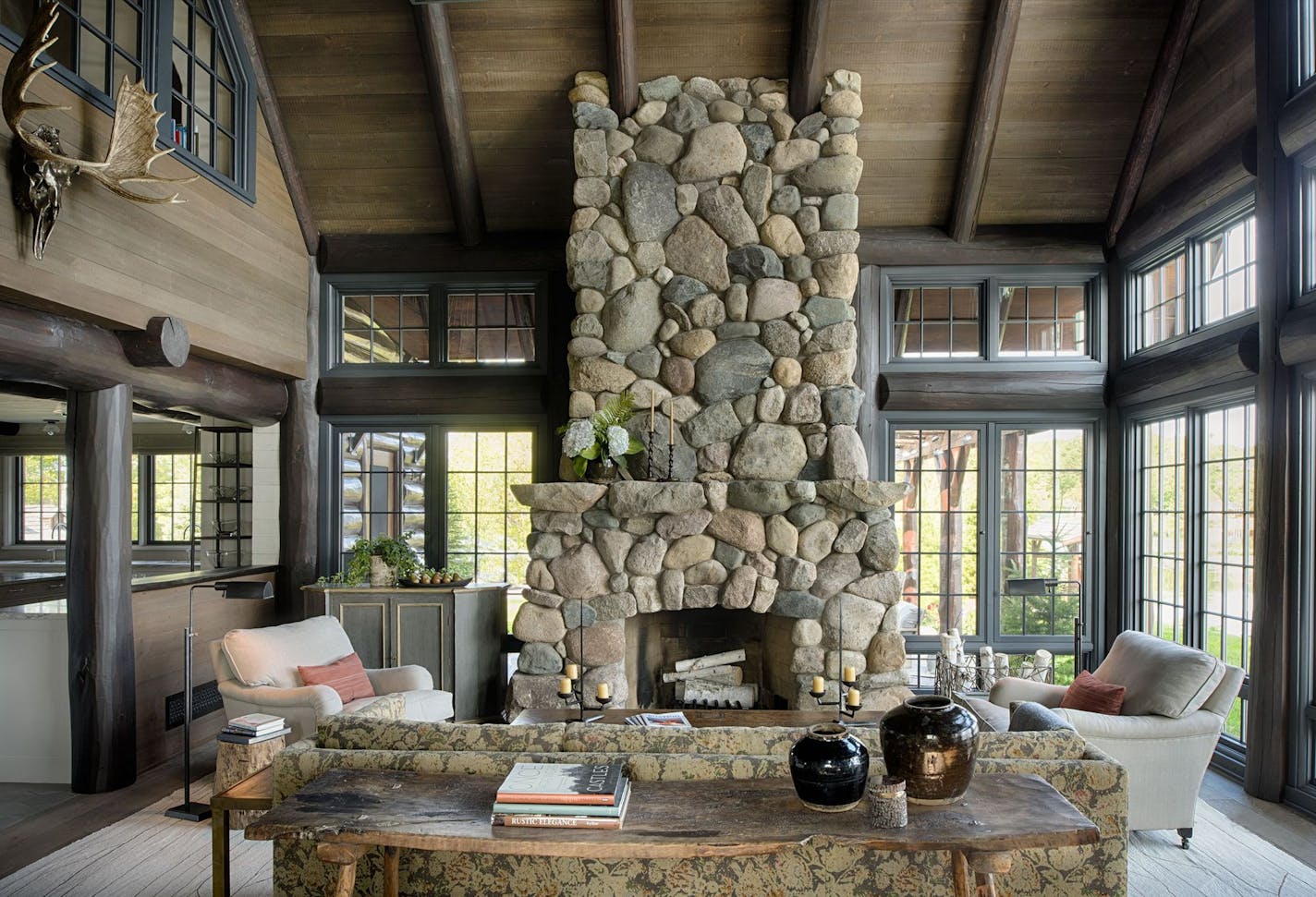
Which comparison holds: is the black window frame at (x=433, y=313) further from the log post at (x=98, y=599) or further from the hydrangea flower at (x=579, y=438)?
the log post at (x=98, y=599)

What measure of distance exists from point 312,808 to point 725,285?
4.19m

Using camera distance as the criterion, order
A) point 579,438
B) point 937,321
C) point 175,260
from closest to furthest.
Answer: point 175,260, point 579,438, point 937,321

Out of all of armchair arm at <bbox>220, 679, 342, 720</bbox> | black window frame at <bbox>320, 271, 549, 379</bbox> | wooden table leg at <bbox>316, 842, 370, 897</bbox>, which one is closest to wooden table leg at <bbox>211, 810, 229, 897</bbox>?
wooden table leg at <bbox>316, 842, 370, 897</bbox>

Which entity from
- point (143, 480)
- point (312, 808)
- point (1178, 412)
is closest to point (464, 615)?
point (312, 808)

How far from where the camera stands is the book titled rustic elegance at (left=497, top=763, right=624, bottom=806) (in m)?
2.26

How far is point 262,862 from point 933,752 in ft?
9.71

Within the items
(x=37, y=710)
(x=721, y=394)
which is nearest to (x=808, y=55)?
(x=721, y=394)

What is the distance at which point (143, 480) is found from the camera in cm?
1056

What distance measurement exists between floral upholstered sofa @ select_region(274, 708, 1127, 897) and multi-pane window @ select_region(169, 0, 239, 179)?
13.7 ft

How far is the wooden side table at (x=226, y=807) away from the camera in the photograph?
2721 millimetres

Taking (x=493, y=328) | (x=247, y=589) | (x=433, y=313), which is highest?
(x=433, y=313)

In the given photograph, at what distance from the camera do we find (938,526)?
22.1 feet

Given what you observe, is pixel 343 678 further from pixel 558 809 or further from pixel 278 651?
pixel 558 809

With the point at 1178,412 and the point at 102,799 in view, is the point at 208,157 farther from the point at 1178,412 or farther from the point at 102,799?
the point at 1178,412
